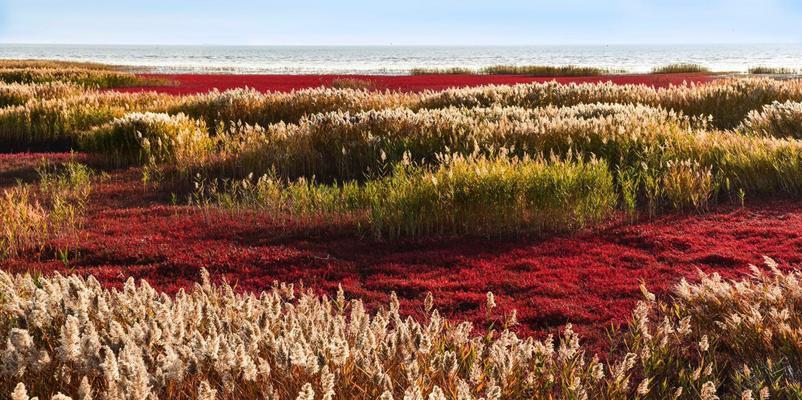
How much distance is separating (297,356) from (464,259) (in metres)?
4.33

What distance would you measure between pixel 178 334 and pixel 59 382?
0.57 meters

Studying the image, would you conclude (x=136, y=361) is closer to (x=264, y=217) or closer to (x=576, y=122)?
(x=264, y=217)

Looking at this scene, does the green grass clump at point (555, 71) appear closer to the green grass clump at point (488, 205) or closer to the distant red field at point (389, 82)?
the distant red field at point (389, 82)

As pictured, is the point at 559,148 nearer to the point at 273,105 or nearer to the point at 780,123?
the point at 780,123

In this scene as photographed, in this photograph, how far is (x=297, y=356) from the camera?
279 centimetres

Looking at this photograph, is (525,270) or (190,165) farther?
(190,165)

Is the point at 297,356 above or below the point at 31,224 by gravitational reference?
above

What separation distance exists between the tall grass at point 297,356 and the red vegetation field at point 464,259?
4.35ft

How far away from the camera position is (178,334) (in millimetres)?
3643

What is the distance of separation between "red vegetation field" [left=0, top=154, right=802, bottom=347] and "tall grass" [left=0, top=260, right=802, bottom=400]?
1326 mm

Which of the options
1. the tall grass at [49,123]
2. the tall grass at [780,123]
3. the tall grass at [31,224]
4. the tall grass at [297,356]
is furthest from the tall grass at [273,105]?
the tall grass at [297,356]

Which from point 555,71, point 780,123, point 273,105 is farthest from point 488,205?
point 555,71

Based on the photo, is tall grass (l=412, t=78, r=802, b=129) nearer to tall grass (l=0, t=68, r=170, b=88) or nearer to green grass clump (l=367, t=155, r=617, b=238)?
green grass clump (l=367, t=155, r=617, b=238)

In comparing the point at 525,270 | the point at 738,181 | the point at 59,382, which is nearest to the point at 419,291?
the point at 525,270
